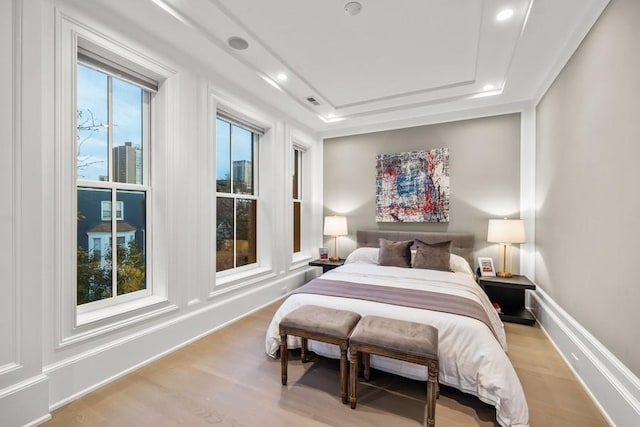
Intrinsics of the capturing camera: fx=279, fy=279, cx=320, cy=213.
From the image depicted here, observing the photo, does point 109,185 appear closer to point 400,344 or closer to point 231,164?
point 231,164

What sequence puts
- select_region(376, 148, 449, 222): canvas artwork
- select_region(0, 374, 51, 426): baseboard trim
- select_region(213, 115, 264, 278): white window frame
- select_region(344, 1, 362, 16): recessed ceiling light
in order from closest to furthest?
select_region(0, 374, 51, 426): baseboard trim, select_region(344, 1, 362, 16): recessed ceiling light, select_region(213, 115, 264, 278): white window frame, select_region(376, 148, 449, 222): canvas artwork

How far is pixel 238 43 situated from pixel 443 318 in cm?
290

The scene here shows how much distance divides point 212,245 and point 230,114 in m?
1.59

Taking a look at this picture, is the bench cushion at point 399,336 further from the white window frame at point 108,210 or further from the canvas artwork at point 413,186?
the canvas artwork at point 413,186

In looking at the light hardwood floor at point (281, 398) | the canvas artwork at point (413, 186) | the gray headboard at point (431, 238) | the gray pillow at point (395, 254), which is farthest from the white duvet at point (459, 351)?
the canvas artwork at point (413, 186)

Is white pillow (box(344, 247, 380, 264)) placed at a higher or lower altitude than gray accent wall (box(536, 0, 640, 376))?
lower

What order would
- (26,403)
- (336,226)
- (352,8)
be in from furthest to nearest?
(336,226)
(352,8)
(26,403)

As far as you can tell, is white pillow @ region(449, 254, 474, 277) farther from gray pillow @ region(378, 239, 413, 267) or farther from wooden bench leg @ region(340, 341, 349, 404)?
wooden bench leg @ region(340, 341, 349, 404)

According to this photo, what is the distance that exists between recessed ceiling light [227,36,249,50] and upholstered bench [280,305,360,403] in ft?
7.89

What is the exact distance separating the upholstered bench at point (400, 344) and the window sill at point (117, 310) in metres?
1.75

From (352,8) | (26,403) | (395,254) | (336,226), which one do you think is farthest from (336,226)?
(26,403)

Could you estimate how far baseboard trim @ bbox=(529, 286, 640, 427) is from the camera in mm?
1559

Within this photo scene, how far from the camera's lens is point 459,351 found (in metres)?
1.95

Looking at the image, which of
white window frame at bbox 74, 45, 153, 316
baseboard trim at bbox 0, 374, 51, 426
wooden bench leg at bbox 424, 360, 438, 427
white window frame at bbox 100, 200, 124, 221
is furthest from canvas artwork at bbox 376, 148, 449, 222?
baseboard trim at bbox 0, 374, 51, 426
